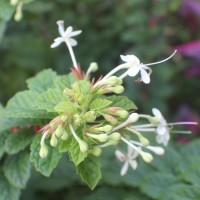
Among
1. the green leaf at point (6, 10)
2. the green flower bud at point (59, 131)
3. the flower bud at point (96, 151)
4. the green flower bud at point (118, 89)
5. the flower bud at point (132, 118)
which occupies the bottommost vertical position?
the flower bud at point (96, 151)

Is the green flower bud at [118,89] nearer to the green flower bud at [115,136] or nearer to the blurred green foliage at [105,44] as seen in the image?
the green flower bud at [115,136]

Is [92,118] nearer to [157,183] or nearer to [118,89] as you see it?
[118,89]

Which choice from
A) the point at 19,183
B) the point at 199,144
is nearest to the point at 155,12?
the point at 199,144

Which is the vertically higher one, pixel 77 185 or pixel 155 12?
pixel 155 12

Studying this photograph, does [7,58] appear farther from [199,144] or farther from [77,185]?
[199,144]

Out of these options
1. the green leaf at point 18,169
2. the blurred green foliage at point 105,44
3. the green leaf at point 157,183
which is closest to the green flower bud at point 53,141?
the green leaf at point 18,169

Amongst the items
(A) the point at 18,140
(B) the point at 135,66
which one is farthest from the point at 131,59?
(A) the point at 18,140
